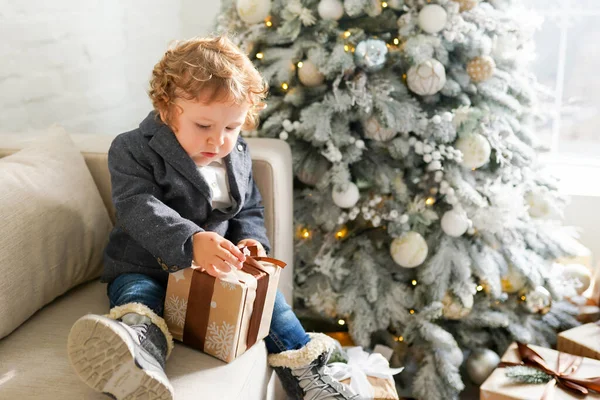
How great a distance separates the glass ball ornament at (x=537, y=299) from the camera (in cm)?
194

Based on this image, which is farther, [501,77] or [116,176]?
[501,77]

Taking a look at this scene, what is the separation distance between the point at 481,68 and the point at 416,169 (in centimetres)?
34

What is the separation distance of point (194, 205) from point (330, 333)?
0.80m

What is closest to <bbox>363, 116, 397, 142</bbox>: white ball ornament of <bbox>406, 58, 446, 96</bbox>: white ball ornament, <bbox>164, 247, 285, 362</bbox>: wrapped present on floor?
<bbox>406, 58, 446, 96</bbox>: white ball ornament

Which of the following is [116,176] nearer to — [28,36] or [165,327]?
[165,327]

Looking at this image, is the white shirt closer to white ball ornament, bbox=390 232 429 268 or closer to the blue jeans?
the blue jeans

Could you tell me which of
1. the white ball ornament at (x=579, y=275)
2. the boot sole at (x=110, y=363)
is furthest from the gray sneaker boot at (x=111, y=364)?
the white ball ornament at (x=579, y=275)

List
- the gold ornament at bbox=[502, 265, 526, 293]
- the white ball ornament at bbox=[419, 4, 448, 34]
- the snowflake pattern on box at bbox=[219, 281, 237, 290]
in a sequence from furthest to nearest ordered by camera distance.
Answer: the gold ornament at bbox=[502, 265, 526, 293] < the white ball ornament at bbox=[419, 4, 448, 34] < the snowflake pattern on box at bbox=[219, 281, 237, 290]

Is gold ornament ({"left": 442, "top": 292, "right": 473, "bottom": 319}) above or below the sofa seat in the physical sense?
below

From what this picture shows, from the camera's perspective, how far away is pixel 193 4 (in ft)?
8.64

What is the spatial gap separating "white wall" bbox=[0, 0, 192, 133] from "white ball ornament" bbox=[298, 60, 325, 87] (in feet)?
2.84

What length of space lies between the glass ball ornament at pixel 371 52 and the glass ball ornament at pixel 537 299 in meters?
0.87

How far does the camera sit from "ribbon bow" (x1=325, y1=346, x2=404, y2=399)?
1.58 m

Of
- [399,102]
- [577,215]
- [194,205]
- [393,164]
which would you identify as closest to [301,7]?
[399,102]
